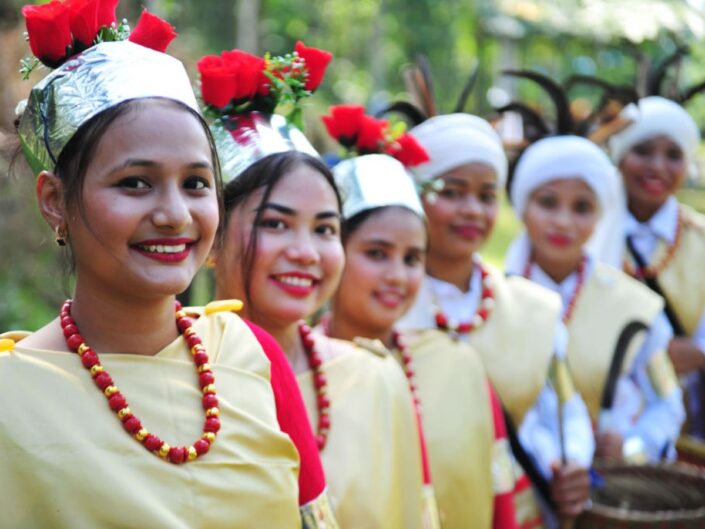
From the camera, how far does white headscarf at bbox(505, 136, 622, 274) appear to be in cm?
460

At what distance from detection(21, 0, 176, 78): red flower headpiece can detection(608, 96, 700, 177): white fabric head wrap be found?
3659 millimetres

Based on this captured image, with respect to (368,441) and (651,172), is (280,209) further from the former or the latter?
(651,172)

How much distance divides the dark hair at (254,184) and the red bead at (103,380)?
0.92 meters

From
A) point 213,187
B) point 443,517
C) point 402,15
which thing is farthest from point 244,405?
point 402,15

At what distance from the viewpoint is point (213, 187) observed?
2.19 metres

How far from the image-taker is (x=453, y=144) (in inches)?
158

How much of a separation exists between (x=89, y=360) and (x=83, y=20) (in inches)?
28.9

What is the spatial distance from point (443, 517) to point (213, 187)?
1.79 m

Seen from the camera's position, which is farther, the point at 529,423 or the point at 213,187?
Answer: the point at 529,423

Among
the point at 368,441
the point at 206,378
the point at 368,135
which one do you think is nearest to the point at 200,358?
the point at 206,378

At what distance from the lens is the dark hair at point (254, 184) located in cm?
291

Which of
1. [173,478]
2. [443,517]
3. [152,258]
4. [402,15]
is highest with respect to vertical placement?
[402,15]

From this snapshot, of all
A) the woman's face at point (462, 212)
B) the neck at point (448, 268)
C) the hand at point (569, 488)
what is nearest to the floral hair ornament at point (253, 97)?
the woman's face at point (462, 212)

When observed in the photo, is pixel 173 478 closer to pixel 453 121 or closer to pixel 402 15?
pixel 453 121
